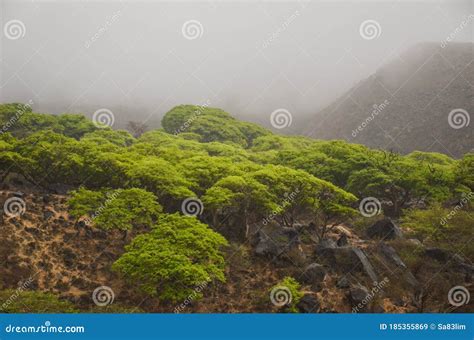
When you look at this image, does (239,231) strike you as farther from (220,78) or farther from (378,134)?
(220,78)

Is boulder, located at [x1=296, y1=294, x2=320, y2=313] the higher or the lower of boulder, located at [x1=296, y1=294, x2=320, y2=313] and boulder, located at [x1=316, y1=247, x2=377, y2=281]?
the lower

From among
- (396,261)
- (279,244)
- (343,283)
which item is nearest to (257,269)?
(279,244)

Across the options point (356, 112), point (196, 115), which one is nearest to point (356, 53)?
point (356, 112)

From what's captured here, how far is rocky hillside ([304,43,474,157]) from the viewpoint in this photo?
9206cm

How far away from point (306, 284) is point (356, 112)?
94715mm

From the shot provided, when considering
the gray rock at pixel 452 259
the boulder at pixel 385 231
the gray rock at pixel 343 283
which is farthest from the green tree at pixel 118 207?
the gray rock at pixel 452 259

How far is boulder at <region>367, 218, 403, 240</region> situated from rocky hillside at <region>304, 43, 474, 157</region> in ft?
152

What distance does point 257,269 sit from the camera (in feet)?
102

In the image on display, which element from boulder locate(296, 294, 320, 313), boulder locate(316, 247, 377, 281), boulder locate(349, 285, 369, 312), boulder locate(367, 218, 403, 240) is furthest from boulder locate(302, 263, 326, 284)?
boulder locate(367, 218, 403, 240)

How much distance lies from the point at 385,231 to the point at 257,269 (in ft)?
42.4

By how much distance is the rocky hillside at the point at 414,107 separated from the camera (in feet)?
302

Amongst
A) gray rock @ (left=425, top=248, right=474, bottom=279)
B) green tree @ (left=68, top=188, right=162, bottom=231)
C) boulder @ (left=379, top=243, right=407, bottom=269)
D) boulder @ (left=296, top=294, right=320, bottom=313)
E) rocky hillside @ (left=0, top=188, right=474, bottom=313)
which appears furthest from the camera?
boulder @ (left=379, top=243, right=407, bottom=269)

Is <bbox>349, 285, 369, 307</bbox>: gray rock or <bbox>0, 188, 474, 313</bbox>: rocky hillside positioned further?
<bbox>349, 285, 369, 307</bbox>: gray rock

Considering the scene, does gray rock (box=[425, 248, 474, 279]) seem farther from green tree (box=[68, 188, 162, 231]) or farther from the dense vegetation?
green tree (box=[68, 188, 162, 231])
